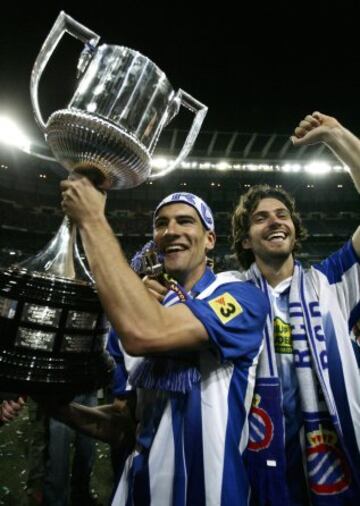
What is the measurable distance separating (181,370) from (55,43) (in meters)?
1.20

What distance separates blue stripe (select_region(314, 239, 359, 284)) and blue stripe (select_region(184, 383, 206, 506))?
0.93 m

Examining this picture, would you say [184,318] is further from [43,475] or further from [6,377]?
[43,475]

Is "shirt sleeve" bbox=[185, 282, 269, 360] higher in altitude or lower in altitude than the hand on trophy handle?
lower

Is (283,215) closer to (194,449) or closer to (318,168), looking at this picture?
(194,449)

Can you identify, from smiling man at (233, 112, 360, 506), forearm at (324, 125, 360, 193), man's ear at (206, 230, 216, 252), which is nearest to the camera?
smiling man at (233, 112, 360, 506)

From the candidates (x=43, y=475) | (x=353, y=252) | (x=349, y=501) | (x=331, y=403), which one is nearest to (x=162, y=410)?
(x=331, y=403)

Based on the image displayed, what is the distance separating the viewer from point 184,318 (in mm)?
1040

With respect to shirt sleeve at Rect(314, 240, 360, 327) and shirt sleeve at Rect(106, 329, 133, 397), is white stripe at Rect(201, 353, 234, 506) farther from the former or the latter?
shirt sleeve at Rect(314, 240, 360, 327)

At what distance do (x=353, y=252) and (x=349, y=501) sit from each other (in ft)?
3.44

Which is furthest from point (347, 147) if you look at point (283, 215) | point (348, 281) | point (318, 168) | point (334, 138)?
point (318, 168)

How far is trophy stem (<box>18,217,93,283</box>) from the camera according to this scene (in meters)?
1.07

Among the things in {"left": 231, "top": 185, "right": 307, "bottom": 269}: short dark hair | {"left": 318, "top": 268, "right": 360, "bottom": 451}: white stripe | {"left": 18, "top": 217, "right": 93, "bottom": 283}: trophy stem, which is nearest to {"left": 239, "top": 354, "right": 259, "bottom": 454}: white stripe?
{"left": 318, "top": 268, "right": 360, "bottom": 451}: white stripe

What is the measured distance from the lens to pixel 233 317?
114 cm

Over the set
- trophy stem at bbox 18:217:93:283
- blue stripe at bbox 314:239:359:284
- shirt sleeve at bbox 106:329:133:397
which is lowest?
shirt sleeve at bbox 106:329:133:397
